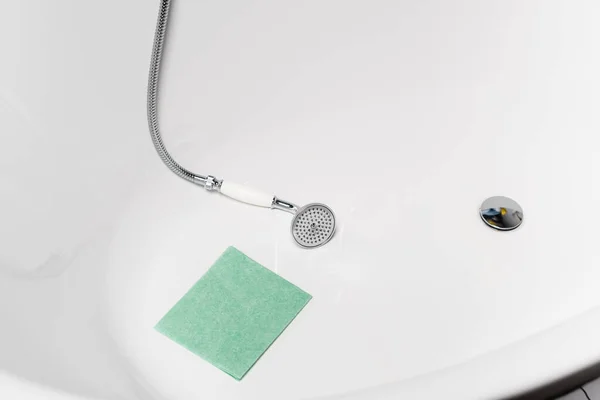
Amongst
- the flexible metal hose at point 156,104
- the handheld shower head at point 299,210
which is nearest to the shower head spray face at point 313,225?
the handheld shower head at point 299,210

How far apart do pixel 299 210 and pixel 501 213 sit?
37 cm

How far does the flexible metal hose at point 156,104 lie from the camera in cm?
99

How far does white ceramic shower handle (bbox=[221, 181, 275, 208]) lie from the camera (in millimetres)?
1106

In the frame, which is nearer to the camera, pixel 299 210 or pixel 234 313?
pixel 234 313

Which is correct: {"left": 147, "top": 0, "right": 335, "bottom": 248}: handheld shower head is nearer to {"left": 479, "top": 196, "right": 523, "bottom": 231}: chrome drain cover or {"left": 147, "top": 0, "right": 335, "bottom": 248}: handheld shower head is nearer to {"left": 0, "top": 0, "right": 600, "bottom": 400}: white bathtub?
{"left": 0, "top": 0, "right": 600, "bottom": 400}: white bathtub

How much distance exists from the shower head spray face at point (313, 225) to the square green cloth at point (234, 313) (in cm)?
9

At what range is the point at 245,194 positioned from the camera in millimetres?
1106

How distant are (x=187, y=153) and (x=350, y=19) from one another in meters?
0.39

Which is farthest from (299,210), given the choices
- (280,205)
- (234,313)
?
(234,313)

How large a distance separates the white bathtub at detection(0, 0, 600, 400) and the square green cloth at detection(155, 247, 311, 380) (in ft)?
0.07

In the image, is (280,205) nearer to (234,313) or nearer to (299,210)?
(299,210)

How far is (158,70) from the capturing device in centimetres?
104

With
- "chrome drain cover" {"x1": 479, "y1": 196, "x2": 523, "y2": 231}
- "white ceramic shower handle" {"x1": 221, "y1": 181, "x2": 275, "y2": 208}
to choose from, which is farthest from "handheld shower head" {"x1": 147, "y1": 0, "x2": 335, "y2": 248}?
"chrome drain cover" {"x1": 479, "y1": 196, "x2": 523, "y2": 231}

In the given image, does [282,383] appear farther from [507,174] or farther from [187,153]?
[507,174]
